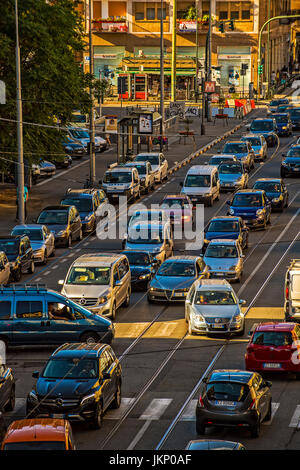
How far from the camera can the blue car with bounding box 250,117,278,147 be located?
76312mm

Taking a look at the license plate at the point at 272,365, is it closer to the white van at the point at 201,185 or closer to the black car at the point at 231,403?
the black car at the point at 231,403

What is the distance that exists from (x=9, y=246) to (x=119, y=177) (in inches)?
656

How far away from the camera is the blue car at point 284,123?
81.4 m

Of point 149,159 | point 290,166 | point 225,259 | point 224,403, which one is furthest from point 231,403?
point 149,159

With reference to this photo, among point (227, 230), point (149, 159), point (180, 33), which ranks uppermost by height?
point (180, 33)

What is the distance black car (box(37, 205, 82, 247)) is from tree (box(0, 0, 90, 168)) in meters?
7.03

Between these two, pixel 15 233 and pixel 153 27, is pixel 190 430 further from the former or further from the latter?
pixel 153 27

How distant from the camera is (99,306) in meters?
35.2

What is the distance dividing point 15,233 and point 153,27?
79394mm

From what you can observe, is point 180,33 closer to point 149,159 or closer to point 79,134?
point 79,134

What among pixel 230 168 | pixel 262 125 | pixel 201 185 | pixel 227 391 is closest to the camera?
pixel 227 391

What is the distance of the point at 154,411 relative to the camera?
26.4 metres

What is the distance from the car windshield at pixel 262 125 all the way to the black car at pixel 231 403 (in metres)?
54.2

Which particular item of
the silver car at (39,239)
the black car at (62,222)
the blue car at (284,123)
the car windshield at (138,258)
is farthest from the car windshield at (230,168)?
the blue car at (284,123)
